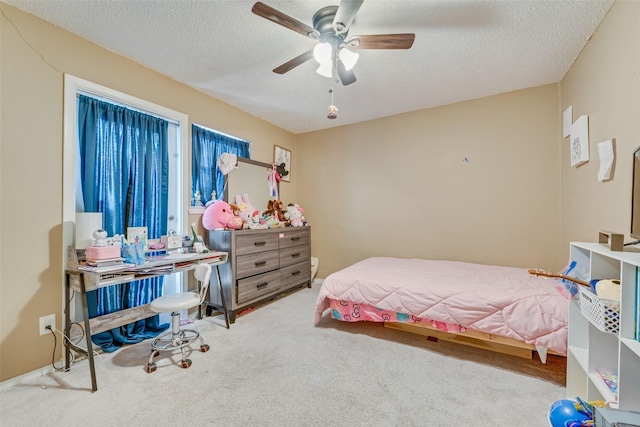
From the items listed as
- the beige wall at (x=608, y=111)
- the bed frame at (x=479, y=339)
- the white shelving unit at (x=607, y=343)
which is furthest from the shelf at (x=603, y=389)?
the beige wall at (x=608, y=111)

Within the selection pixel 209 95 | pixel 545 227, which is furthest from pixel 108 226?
pixel 545 227

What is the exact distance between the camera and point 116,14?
1.84 metres

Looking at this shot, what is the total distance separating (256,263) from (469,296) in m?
2.12

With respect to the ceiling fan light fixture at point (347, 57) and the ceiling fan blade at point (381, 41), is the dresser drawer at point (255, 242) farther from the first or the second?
the ceiling fan blade at point (381, 41)

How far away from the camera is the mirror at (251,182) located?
130 inches

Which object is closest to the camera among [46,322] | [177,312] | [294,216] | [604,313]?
[604,313]

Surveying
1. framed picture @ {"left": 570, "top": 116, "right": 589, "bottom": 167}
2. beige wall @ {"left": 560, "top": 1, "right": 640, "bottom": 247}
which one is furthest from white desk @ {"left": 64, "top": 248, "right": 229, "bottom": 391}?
framed picture @ {"left": 570, "top": 116, "right": 589, "bottom": 167}

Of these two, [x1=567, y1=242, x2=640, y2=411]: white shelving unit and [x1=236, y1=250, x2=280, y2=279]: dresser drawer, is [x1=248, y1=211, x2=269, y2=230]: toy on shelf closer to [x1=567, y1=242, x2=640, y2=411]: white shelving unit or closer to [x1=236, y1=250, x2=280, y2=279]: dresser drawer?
[x1=236, y1=250, x2=280, y2=279]: dresser drawer

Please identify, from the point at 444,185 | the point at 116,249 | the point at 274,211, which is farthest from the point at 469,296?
the point at 116,249

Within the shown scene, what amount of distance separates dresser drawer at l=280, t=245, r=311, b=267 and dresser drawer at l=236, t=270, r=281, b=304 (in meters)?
0.19

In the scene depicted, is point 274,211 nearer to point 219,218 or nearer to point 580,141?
point 219,218

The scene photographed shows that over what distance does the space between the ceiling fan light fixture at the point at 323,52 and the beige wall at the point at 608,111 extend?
1.75 m

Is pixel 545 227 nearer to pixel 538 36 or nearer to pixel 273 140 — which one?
pixel 538 36

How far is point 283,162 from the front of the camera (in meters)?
4.25
